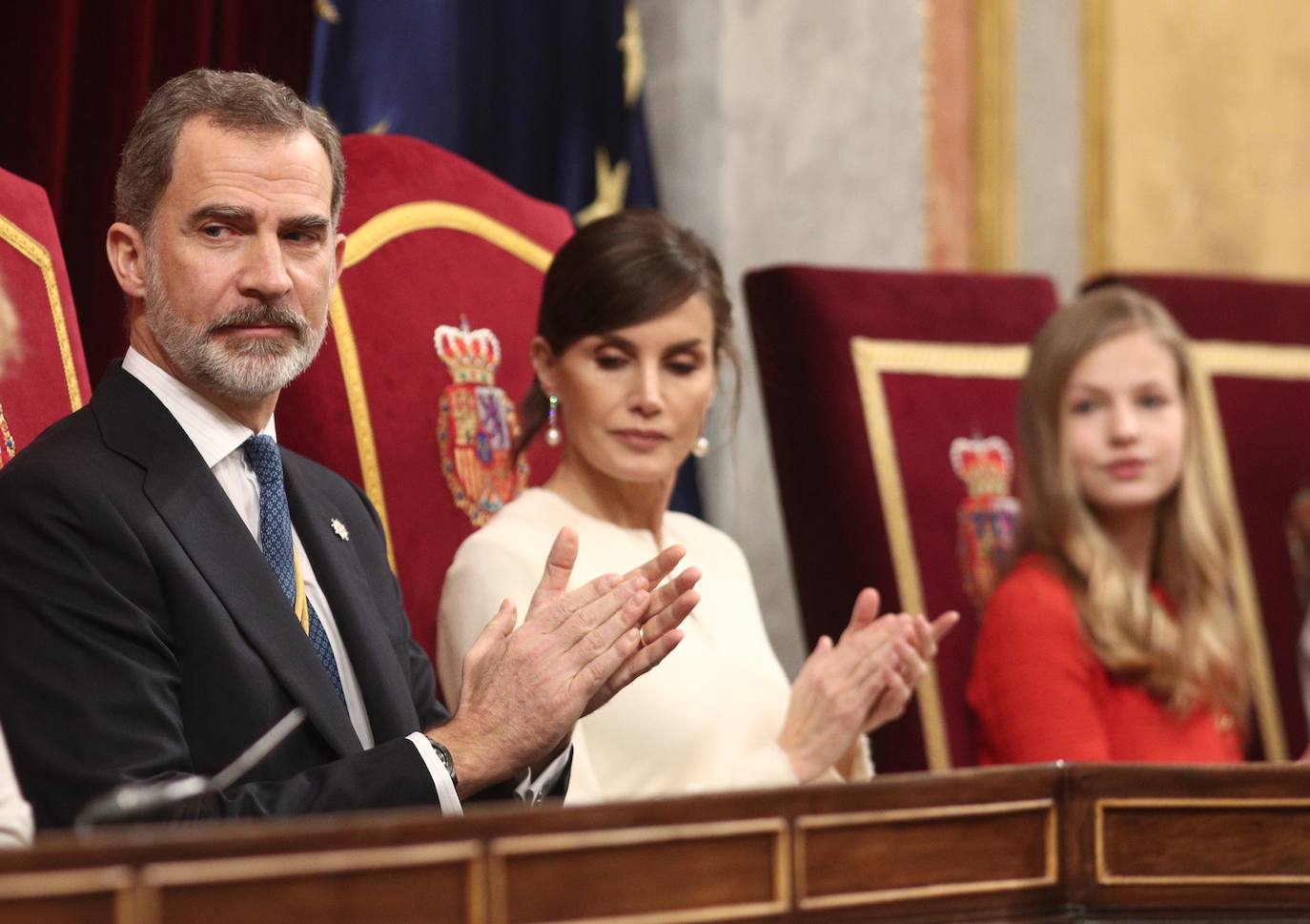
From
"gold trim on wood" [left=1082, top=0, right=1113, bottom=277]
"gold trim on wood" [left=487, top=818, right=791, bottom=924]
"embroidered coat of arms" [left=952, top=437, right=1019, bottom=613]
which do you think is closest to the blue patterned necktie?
"gold trim on wood" [left=487, top=818, right=791, bottom=924]

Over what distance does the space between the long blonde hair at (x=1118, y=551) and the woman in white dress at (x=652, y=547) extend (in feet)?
1.58

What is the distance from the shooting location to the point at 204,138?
188 cm

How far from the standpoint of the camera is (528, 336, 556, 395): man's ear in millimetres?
2537

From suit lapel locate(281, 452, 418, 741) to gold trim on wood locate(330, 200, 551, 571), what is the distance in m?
0.28

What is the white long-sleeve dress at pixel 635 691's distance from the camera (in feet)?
7.65

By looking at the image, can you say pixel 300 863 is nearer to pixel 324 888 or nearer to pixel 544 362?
pixel 324 888

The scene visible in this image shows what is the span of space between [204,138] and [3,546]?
45 centimetres

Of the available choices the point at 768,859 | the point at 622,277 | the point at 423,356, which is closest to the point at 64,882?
the point at 768,859

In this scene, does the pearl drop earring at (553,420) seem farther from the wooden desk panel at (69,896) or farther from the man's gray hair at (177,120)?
the wooden desk panel at (69,896)

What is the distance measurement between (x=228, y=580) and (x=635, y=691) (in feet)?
2.35

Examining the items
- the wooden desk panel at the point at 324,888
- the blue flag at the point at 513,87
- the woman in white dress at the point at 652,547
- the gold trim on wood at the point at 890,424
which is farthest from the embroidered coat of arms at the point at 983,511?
the wooden desk panel at the point at 324,888

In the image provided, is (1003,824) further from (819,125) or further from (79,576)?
(819,125)

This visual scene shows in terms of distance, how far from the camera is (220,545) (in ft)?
5.89

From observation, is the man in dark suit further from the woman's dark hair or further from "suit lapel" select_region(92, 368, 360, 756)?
the woman's dark hair
